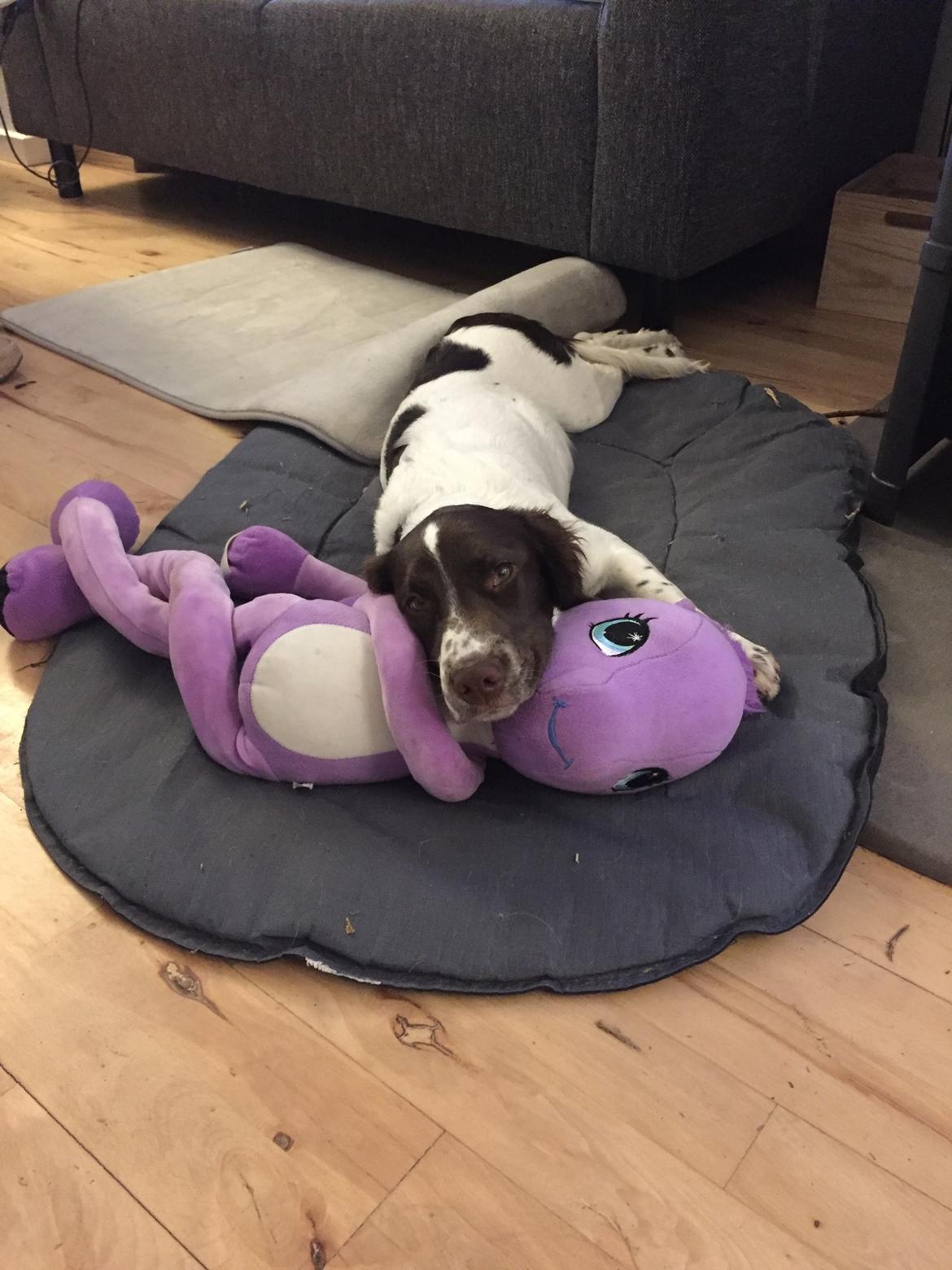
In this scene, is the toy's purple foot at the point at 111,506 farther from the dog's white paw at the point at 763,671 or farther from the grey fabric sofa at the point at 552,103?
the grey fabric sofa at the point at 552,103

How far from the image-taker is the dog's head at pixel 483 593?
53.2 inches

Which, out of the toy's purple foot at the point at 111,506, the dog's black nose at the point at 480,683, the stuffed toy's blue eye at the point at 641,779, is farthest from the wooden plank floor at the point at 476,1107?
the toy's purple foot at the point at 111,506

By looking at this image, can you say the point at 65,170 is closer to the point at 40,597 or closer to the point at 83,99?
the point at 83,99

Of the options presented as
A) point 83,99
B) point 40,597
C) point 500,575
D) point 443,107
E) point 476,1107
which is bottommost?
point 476,1107

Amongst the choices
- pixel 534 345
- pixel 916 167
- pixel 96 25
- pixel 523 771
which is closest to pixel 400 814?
pixel 523 771

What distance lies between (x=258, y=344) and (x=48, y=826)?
6.70 feet

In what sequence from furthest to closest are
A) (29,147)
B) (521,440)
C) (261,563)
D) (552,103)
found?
(29,147), (552,103), (521,440), (261,563)

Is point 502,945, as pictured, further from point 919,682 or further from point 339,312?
point 339,312

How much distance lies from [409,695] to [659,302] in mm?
2038

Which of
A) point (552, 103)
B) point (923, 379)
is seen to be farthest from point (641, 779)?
point (552, 103)

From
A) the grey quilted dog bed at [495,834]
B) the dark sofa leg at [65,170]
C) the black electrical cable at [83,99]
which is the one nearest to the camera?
the grey quilted dog bed at [495,834]

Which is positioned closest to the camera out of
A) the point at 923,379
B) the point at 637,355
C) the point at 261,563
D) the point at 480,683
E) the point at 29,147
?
the point at 480,683

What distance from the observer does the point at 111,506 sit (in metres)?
2.00

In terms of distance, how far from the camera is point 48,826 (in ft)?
5.03
